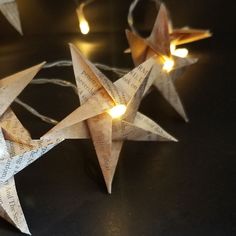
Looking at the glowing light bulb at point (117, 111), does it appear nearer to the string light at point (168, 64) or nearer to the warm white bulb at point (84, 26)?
the string light at point (168, 64)

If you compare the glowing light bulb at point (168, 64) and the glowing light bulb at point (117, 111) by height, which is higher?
the glowing light bulb at point (168, 64)

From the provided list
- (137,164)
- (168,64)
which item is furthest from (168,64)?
(137,164)

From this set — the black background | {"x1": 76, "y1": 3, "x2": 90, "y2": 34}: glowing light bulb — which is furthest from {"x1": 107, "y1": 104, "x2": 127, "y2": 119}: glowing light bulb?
{"x1": 76, "y1": 3, "x2": 90, "y2": 34}: glowing light bulb

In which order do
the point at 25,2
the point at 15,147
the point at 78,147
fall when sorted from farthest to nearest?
the point at 25,2, the point at 78,147, the point at 15,147

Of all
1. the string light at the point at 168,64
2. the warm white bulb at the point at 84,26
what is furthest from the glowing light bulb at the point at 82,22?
the string light at the point at 168,64

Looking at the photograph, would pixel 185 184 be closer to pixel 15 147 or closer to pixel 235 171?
pixel 235 171

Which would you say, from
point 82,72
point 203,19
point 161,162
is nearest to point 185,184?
point 161,162

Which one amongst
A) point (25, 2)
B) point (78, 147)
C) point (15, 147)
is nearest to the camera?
point (15, 147)
